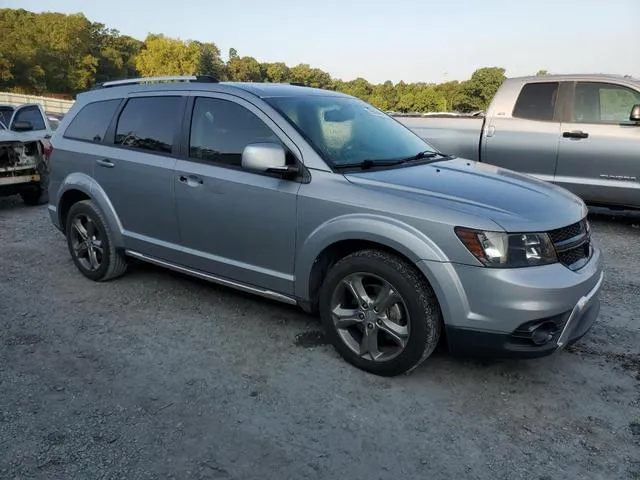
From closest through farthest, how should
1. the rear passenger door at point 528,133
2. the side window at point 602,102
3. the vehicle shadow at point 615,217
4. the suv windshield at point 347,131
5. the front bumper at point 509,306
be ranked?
the front bumper at point 509,306
the suv windshield at point 347,131
the side window at point 602,102
the rear passenger door at point 528,133
the vehicle shadow at point 615,217

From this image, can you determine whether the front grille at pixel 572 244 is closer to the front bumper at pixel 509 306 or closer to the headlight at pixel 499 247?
the front bumper at pixel 509 306

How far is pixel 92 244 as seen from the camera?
5.05m

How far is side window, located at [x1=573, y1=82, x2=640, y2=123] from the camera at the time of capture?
6902mm

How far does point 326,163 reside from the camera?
11.6 feet

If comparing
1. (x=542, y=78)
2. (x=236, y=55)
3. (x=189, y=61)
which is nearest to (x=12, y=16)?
(x=189, y=61)

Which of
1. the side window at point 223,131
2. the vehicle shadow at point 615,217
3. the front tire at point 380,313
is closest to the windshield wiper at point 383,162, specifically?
the side window at point 223,131

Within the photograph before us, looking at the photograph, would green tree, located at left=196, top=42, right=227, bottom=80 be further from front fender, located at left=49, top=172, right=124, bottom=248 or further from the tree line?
front fender, located at left=49, top=172, right=124, bottom=248

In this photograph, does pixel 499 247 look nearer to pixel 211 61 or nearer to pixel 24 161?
pixel 24 161

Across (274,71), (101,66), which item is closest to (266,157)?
(101,66)

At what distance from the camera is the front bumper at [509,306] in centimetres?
289

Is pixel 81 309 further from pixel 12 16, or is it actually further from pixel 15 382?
pixel 12 16

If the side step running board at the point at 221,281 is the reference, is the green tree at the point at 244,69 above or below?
above

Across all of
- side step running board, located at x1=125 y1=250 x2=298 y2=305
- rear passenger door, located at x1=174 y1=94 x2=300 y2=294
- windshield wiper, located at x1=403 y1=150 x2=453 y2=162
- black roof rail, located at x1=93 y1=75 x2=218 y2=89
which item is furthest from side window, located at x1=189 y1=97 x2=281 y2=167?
windshield wiper, located at x1=403 y1=150 x2=453 y2=162

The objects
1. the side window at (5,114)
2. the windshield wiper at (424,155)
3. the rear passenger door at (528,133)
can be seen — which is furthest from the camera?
the side window at (5,114)
